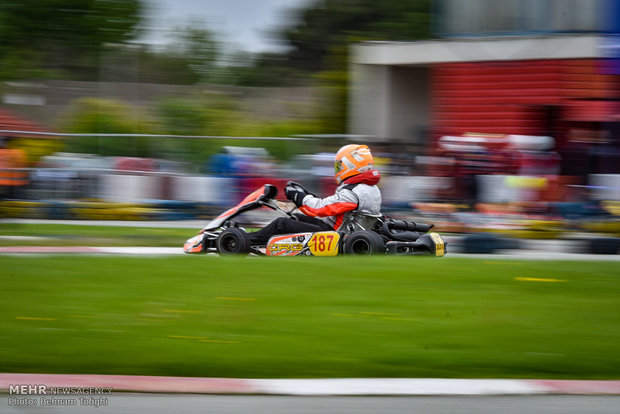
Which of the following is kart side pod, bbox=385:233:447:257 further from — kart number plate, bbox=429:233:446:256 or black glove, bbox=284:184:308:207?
black glove, bbox=284:184:308:207

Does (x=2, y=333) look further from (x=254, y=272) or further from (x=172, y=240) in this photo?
(x=172, y=240)

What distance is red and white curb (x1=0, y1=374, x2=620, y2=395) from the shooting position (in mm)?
5387

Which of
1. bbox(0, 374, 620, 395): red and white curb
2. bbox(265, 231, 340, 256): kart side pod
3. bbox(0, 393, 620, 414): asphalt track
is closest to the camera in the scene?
bbox(0, 393, 620, 414): asphalt track

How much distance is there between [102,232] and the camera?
1429cm

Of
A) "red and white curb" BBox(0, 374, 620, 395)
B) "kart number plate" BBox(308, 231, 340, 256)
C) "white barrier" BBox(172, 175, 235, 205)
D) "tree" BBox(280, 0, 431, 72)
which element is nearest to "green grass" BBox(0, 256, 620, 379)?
"red and white curb" BBox(0, 374, 620, 395)

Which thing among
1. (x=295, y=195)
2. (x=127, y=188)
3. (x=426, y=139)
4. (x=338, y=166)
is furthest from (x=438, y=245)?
(x=426, y=139)

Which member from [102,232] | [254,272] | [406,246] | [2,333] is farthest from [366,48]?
[2,333]

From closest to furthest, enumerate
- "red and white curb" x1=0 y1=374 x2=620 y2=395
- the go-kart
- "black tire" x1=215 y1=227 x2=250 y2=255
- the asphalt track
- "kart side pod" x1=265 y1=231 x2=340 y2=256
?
the asphalt track < "red and white curb" x1=0 y1=374 x2=620 y2=395 < the go-kart < "kart side pod" x1=265 y1=231 x2=340 y2=256 < "black tire" x1=215 y1=227 x2=250 y2=255

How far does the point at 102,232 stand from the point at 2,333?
8.00 m

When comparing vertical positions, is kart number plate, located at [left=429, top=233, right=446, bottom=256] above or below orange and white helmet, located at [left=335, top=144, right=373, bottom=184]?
below

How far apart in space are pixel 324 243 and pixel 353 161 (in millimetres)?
1021

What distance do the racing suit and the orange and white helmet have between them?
0.19 ft

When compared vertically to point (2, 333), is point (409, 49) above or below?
above

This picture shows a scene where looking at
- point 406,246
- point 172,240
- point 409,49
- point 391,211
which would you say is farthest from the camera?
point 409,49
